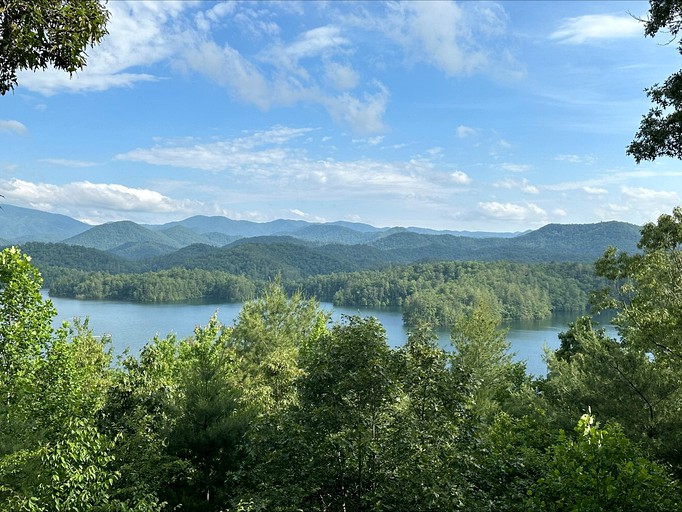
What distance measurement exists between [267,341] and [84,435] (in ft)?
53.6

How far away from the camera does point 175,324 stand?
80.4 metres

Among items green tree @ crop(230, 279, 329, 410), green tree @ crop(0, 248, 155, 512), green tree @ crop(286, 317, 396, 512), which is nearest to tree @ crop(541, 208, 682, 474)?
green tree @ crop(286, 317, 396, 512)

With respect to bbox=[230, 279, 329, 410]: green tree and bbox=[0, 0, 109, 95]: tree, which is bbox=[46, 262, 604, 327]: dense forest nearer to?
bbox=[230, 279, 329, 410]: green tree

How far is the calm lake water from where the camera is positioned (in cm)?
5847

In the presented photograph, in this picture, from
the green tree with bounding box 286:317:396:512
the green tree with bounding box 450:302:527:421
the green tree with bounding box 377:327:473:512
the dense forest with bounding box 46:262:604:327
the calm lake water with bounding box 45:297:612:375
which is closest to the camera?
the green tree with bounding box 377:327:473:512

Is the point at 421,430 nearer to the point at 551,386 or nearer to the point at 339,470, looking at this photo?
the point at 339,470

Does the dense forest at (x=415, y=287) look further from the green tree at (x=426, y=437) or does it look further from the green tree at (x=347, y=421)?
the green tree at (x=347, y=421)

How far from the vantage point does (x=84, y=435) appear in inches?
252

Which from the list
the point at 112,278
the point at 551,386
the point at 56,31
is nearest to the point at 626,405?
the point at 551,386

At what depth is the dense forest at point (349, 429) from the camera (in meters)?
6.13

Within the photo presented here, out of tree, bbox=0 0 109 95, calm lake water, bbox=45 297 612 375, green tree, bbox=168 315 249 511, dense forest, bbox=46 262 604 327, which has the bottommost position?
calm lake water, bbox=45 297 612 375

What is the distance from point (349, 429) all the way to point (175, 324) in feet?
261

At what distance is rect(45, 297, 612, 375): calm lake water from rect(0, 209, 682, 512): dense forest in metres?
36.8

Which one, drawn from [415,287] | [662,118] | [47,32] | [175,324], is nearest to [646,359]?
[662,118]
